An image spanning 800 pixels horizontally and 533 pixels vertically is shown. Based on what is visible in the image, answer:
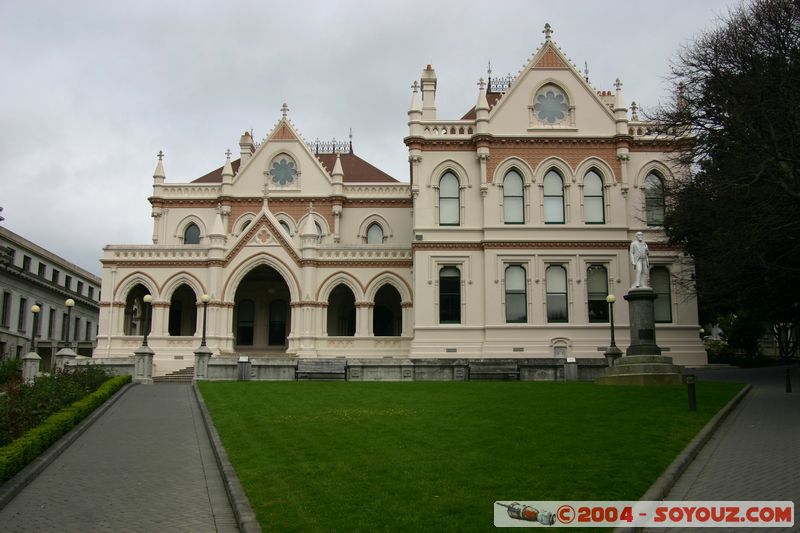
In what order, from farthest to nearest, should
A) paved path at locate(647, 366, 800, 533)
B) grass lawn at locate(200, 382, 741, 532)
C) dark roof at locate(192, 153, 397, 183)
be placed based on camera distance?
dark roof at locate(192, 153, 397, 183) → paved path at locate(647, 366, 800, 533) → grass lawn at locate(200, 382, 741, 532)

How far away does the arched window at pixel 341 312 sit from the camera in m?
42.7

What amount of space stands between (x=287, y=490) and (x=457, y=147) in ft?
97.3

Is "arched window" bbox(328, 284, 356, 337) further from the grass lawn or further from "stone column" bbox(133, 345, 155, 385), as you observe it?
the grass lawn

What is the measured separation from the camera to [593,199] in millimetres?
37906

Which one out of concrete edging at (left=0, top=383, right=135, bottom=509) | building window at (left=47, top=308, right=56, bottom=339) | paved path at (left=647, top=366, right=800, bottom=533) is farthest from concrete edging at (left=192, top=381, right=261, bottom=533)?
building window at (left=47, top=308, right=56, bottom=339)

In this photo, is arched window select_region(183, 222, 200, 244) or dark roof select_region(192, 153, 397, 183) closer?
arched window select_region(183, 222, 200, 244)

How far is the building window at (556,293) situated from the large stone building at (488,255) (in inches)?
2.7

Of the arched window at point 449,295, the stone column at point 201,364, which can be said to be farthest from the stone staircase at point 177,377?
the arched window at point 449,295

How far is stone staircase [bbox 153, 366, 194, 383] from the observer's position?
109 ft

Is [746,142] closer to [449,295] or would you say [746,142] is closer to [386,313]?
[449,295]

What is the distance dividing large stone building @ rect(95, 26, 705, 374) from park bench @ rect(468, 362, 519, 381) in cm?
641

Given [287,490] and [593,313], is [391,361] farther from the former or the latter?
[287,490]

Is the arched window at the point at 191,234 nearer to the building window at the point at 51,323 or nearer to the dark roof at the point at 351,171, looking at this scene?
the dark roof at the point at 351,171

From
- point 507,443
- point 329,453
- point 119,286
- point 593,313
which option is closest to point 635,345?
point 593,313
